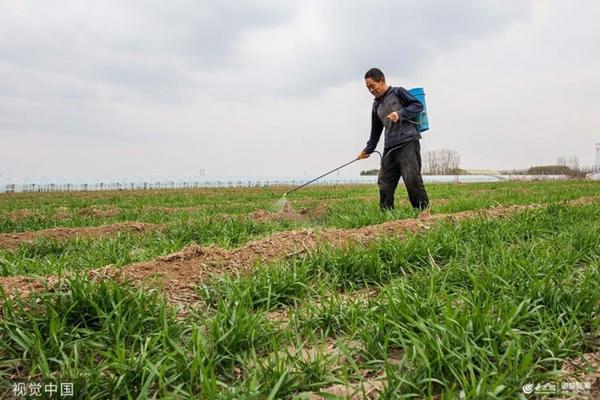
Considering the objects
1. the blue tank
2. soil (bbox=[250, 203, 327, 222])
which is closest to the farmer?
the blue tank

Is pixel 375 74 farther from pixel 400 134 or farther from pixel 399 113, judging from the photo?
pixel 400 134

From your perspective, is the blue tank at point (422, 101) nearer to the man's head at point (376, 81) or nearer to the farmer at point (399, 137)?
the farmer at point (399, 137)

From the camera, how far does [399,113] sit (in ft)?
18.2

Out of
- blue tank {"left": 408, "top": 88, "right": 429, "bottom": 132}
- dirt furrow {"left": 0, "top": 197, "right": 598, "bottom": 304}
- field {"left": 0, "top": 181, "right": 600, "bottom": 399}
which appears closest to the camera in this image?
field {"left": 0, "top": 181, "right": 600, "bottom": 399}

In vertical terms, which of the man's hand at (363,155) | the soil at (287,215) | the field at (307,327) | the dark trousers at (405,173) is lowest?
the field at (307,327)

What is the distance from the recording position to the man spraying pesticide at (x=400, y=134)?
5676mm

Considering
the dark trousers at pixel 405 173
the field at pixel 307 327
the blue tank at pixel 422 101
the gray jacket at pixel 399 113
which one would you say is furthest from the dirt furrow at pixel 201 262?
the blue tank at pixel 422 101

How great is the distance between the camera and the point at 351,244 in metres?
3.04

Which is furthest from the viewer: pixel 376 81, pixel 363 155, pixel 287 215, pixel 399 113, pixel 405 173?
pixel 287 215

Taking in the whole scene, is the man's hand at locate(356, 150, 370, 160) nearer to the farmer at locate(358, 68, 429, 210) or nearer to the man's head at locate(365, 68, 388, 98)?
the farmer at locate(358, 68, 429, 210)

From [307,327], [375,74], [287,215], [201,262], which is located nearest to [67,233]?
[201,262]

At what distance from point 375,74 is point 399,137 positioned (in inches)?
43.0

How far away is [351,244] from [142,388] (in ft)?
6.48

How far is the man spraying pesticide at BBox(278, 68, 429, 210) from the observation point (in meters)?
5.68
